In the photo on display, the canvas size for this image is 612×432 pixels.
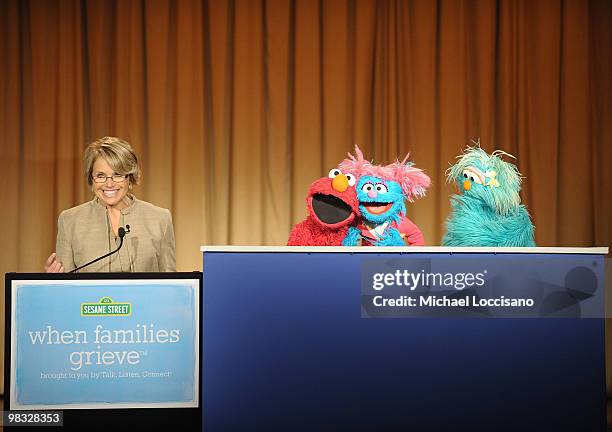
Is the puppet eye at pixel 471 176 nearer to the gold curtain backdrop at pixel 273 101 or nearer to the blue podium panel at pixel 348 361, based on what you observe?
the blue podium panel at pixel 348 361

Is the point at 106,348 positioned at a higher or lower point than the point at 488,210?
lower

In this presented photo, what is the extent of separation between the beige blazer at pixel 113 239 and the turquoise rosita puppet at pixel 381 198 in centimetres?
77

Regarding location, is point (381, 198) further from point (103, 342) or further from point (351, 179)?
point (103, 342)

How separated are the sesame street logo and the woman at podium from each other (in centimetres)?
58

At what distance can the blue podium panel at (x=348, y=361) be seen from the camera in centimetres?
179

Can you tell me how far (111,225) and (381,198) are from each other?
1.04 meters

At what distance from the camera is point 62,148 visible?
4.15 meters

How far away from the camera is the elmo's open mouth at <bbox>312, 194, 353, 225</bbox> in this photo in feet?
7.12

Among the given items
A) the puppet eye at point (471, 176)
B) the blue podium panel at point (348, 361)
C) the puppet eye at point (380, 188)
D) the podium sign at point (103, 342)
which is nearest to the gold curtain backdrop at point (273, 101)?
the puppet eye at point (471, 176)

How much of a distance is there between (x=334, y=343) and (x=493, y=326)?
43 centimetres

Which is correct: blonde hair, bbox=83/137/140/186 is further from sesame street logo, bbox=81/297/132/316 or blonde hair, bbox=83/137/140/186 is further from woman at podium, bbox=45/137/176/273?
sesame street logo, bbox=81/297/132/316

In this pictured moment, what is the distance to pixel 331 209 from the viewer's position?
85.8 inches

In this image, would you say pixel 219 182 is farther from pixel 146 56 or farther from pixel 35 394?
pixel 35 394

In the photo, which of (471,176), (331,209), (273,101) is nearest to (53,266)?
(331,209)
